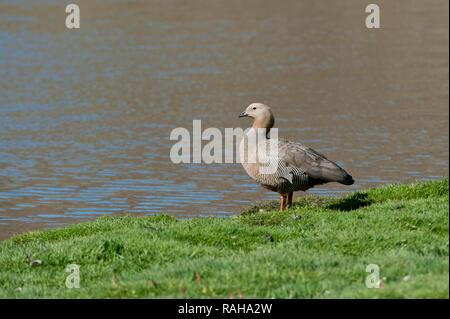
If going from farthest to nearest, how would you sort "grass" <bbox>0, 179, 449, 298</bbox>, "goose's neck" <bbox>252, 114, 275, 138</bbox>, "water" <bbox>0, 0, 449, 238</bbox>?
"water" <bbox>0, 0, 449, 238</bbox>
"goose's neck" <bbox>252, 114, 275, 138</bbox>
"grass" <bbox>0, 179, 449, 298</bbox>

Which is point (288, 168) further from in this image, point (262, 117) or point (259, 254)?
point (259, 254)

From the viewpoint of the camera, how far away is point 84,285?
1170 centimetres

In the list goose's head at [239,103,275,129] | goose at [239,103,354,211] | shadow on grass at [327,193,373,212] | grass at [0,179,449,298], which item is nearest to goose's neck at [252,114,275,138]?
goose's head at [239,103,275,129]

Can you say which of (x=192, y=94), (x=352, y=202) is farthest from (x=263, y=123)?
(x=192, y=94)

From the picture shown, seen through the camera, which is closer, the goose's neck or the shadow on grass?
the shadow on grass

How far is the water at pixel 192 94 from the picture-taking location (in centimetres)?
2592

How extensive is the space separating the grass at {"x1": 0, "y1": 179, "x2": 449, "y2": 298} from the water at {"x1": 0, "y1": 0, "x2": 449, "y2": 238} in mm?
7190

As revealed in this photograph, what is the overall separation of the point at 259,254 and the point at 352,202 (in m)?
5.00

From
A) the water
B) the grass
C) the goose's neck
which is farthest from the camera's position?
the water

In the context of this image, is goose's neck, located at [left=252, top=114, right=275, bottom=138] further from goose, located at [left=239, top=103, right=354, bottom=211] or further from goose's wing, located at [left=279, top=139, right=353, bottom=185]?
goose's wing, located at [left=279, top=139, right=353, bottom=185]

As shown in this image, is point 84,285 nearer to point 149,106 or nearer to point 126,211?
point 126,211

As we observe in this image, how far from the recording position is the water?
25.9 meters

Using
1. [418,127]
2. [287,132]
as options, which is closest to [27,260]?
[287,132]

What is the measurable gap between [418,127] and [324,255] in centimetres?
2183
